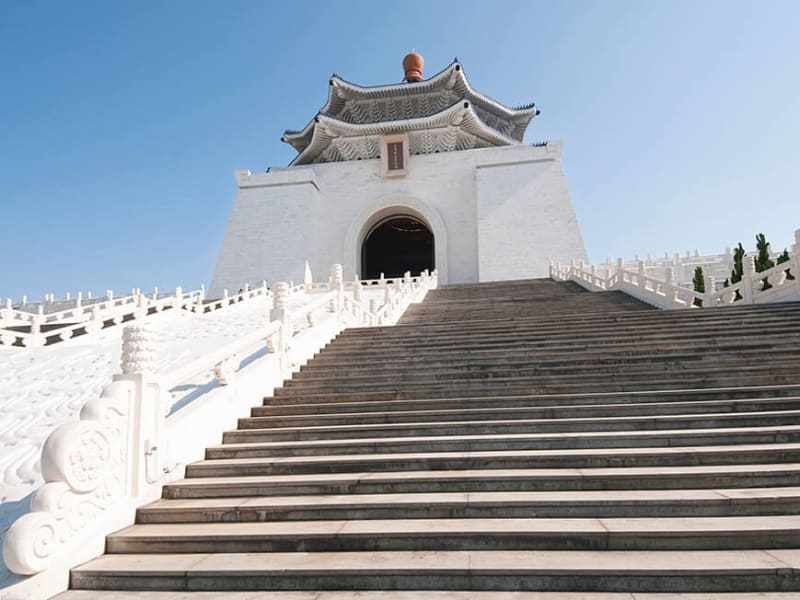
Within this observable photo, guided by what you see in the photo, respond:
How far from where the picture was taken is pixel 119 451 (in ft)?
11.7

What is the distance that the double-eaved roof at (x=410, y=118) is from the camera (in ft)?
87.6

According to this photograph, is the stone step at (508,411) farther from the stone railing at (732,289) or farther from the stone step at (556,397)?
the stone railing at (732,289)

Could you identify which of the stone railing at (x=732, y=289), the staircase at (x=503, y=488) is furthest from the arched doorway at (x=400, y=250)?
the staircase at (x=503, y=488)

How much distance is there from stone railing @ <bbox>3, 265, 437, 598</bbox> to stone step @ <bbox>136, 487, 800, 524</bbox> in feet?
1.08

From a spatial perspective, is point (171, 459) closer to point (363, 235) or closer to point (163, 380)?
point (163, 380)

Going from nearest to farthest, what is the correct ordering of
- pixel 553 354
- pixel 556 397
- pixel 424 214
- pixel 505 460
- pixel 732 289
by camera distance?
pixel 505 460, pixel 556 397, pixel 553 354, pixel 732 289, pixel 424 214

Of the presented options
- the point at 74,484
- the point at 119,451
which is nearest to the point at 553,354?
the point at 119,451

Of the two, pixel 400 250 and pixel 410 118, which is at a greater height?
pixel 410 118

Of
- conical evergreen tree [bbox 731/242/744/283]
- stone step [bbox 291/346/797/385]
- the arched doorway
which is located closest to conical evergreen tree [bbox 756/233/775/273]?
conical evergreen tree [bbox 731/242/744/283]

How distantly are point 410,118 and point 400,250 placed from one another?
10.1m

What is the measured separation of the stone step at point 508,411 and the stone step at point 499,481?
3.00 feet

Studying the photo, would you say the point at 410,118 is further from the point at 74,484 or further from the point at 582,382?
the point at 74,484

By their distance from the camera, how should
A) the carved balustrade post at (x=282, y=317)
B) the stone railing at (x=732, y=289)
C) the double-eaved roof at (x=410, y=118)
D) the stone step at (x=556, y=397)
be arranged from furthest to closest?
the double-eaved roof at (x=410, y=118)
the stone railing at (x=732, y=289)
the carved balustrade post at (x=282, y=317)
the stone step at (x=556, y=397)

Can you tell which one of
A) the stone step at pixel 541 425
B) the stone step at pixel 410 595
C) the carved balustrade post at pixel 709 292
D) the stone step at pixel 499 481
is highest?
the carved balustrade post at pixel 709 292
